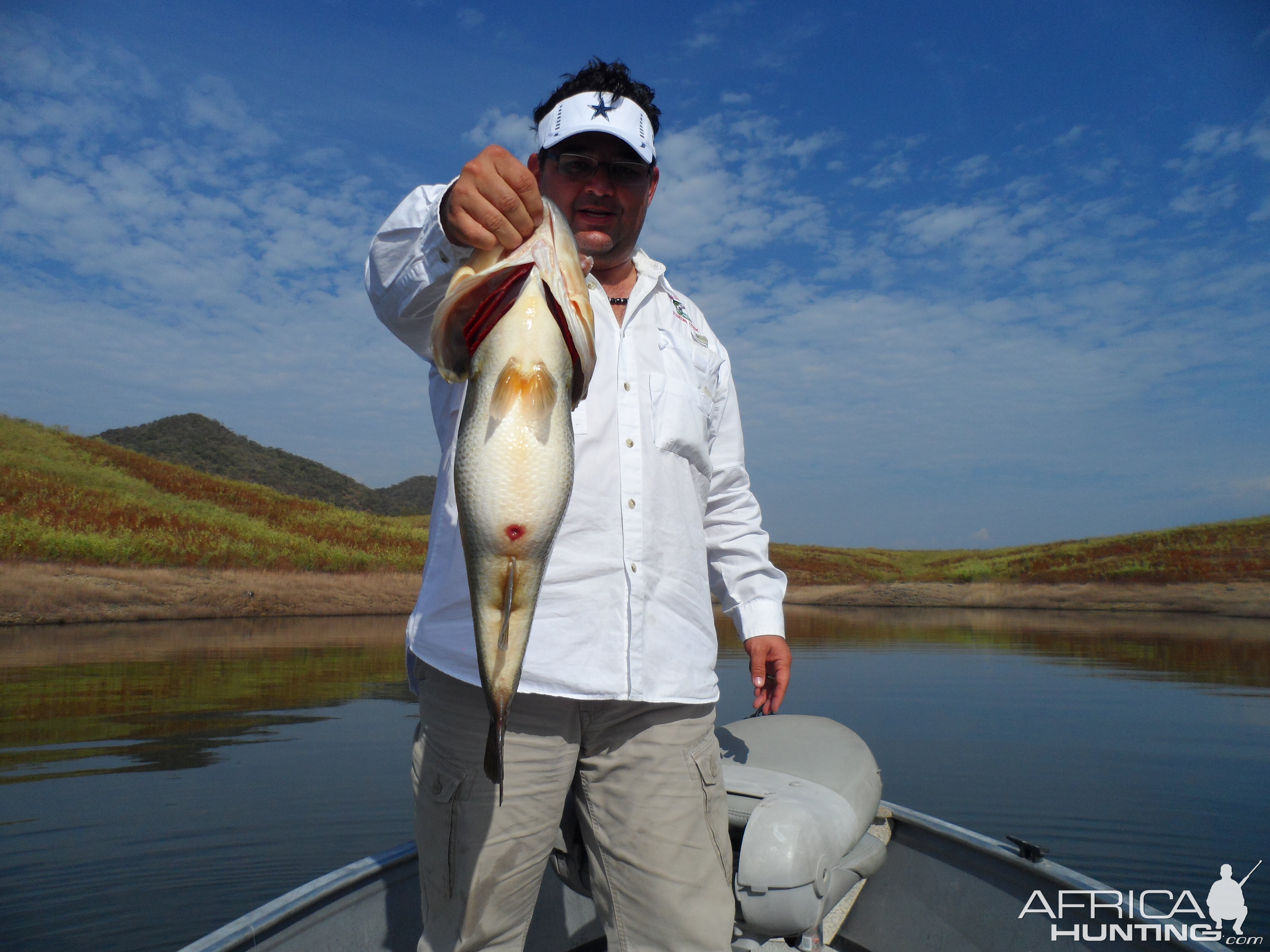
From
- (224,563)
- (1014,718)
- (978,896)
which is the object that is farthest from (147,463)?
(978,896)

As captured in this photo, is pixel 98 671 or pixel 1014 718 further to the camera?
pixel 98 671

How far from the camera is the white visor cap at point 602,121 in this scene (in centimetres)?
208

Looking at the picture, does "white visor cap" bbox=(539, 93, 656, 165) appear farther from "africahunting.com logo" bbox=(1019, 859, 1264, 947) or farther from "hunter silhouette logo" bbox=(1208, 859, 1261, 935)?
"hunter silhouette logo" bbox=(1208, 859, 1261, 935)

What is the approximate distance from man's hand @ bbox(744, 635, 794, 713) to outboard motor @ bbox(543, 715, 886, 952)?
0.41 meters

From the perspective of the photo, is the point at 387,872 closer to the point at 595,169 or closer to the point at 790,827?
the point at 790,827

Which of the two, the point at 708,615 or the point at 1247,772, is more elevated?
the point at 708,615

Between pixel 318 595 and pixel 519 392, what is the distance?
27980mm

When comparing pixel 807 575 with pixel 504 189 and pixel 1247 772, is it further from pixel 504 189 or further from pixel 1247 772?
pixel 504 189

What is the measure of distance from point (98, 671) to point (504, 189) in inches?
601

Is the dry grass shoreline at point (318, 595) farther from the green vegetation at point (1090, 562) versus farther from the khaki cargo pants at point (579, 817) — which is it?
the khaki cargo pants at point (579, 817)

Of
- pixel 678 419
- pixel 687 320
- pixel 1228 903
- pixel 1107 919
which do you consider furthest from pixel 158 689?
pixel 1228 903

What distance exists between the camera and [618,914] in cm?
215

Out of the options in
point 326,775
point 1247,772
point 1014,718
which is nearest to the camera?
point 326,775

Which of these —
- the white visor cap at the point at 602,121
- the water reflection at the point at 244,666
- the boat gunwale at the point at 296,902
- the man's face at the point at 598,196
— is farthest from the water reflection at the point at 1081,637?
the white visor cap at the point at 602,121
